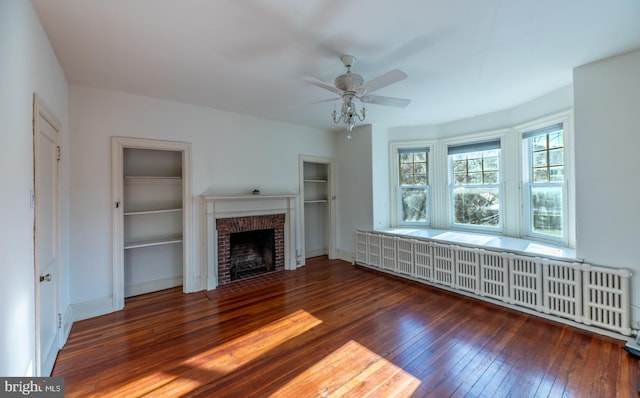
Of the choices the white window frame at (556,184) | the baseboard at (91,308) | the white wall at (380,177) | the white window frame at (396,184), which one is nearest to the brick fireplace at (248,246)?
the baseboard at (91,308)

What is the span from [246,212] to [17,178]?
2.83 metres

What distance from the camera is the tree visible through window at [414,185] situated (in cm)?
493

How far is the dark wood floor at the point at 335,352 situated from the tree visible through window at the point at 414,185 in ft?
6.03

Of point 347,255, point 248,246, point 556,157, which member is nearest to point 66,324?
point 248,246

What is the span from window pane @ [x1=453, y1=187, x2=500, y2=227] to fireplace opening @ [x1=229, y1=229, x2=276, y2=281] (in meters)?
3.34

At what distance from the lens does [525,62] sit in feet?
8.41

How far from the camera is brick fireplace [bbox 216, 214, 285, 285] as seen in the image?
4051 millimetres

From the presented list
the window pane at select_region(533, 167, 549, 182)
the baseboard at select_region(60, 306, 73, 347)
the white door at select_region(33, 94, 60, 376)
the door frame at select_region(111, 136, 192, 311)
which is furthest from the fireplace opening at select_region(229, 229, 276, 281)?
the window pane at select_region(533, 167, 549, 182)

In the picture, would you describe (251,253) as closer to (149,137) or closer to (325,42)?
(149,137)

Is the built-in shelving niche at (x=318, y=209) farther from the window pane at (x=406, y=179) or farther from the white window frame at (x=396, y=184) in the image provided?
the window pane at (x=406, y=179)

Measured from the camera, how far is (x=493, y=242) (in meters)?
3.62

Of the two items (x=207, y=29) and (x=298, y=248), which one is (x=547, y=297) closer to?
(x=298, y=248)

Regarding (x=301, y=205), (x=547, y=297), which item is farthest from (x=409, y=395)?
(x=301, y=205)

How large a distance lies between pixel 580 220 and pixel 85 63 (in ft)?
17.3
